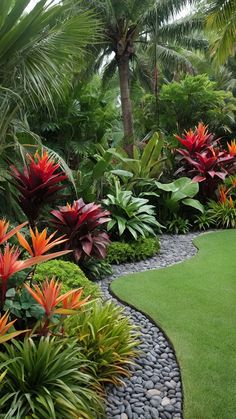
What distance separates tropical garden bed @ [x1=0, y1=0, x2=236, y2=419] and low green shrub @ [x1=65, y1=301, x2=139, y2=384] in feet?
0.04

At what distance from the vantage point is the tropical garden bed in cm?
254

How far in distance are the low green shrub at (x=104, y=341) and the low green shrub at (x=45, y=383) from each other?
0.85 ft

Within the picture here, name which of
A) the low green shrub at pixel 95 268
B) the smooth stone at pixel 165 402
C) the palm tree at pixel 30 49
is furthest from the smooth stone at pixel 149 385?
the palm tree at pixel 30 49

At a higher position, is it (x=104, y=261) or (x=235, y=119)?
(x=235, y=119)

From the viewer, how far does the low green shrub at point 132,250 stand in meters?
5.89

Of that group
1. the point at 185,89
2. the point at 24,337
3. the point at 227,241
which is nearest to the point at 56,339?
the point at 24,337

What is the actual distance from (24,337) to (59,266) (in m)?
1.53

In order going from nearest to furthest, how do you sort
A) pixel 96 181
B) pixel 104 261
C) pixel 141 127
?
pixel 104 261 → pixel 96 181 → pixel 141 127

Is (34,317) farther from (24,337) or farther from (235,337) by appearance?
(235,337)

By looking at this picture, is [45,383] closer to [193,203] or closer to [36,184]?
[36,184]

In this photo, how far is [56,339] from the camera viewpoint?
273cm

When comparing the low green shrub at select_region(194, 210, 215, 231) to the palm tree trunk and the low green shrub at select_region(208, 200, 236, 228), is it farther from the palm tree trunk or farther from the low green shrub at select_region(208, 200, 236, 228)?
the palm tree trunk

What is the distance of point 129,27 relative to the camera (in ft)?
34.8

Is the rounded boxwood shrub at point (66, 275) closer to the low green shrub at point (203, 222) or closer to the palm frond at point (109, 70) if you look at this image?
the low green shrub at point (203, 222)
